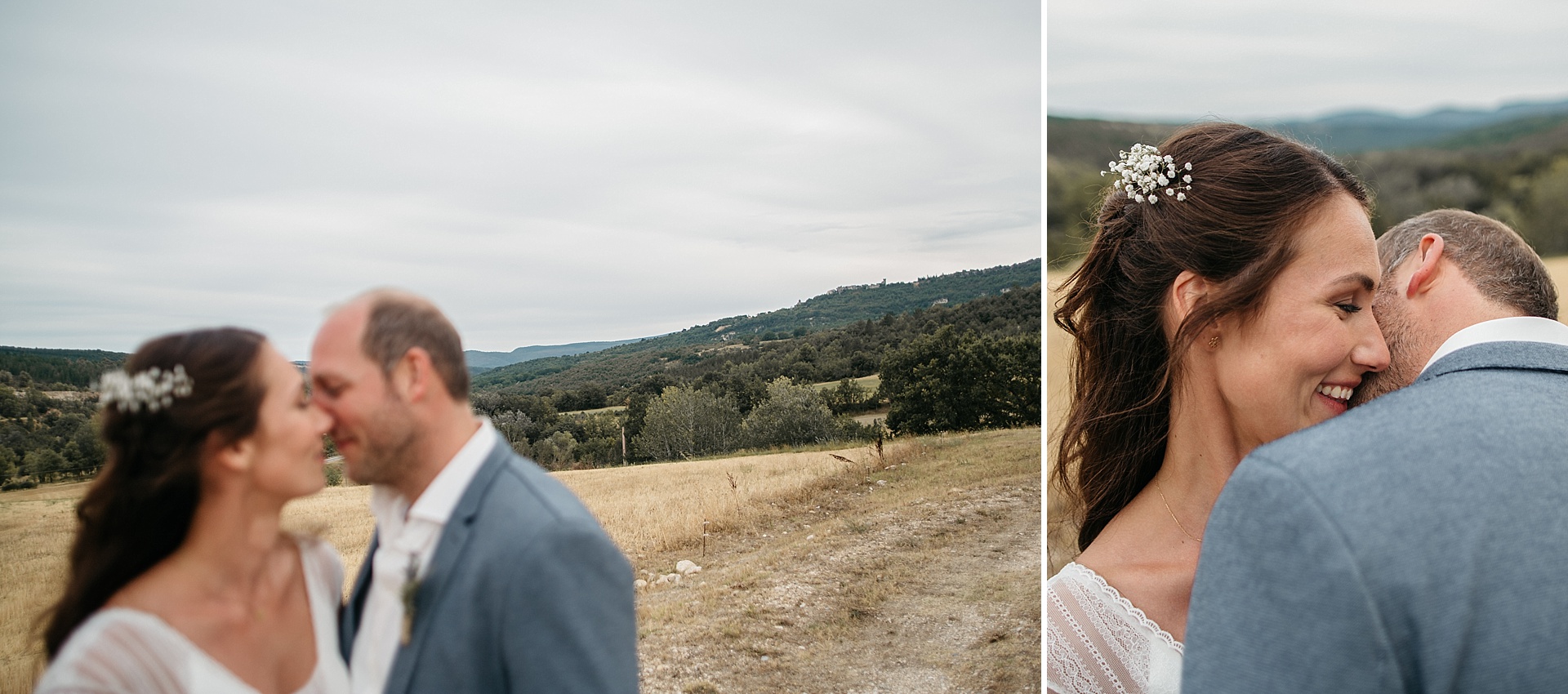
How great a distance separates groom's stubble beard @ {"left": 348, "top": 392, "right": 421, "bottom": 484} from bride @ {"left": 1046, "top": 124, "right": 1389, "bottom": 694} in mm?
1816

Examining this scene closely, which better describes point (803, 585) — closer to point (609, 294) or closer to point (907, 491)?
point (907, 491)

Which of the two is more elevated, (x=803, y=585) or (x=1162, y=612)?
(x=1162, y=612)

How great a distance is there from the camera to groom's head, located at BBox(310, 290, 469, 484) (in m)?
1.76

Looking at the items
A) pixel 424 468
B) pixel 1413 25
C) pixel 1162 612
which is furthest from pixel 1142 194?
pixel 1413 25

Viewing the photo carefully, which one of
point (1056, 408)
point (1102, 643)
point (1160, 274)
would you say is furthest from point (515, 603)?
point (1056, 408)

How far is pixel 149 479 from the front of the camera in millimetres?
1603

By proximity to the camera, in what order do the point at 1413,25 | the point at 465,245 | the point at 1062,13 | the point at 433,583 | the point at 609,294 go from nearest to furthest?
the point at 433,583 → the point at 465,245 → the point at 609,294 → the point at 1413,25 → the point at 1062,13

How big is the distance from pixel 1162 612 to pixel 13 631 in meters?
3.29

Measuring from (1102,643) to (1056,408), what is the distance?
13.0 feet

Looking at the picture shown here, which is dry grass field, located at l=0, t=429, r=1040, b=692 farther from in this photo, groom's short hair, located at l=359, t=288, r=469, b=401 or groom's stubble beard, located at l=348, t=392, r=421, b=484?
groom's short hair, located at l=359, t=288, r=469, b=401

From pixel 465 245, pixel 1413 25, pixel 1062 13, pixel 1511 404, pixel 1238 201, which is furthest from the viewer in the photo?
pixel 1062 13

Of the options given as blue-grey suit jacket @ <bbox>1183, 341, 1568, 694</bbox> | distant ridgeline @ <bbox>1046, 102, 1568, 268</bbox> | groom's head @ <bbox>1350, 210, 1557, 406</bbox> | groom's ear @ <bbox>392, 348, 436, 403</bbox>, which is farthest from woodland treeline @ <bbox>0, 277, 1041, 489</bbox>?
distant ridgeline @ <bbox>1046, 102, 1568, 268</bbox>

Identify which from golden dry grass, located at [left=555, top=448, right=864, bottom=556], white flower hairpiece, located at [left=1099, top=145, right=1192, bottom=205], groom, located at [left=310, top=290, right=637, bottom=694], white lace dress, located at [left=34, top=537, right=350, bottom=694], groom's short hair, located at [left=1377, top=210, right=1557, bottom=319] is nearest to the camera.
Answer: white lace dress, located at [left=34, top=537, right=350, bottom=694]

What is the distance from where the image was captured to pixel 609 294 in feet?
13.9
